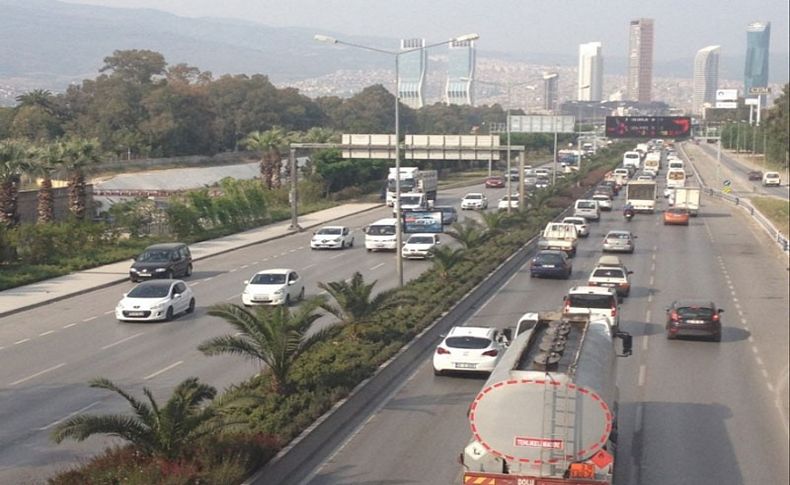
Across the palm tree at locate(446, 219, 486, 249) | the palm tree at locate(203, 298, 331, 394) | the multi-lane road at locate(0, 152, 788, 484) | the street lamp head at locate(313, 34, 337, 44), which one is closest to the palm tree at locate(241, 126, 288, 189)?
the palm tree at locate(446, 219, 486, 249)

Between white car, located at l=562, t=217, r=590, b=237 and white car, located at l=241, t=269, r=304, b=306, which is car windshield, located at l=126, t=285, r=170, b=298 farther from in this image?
white car, located at l=562, t=217, r=590, b=237

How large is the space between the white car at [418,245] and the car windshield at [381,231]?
1898 millimetres

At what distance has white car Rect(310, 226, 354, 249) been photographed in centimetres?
5431

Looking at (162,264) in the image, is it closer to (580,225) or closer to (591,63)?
(591,63)

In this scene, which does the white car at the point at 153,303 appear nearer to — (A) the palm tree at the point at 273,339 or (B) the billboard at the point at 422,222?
(A) the palm tree at the point at 273,339

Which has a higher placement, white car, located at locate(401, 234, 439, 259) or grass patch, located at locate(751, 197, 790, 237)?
grass patch, located at locate(751, 197, 790, 237)

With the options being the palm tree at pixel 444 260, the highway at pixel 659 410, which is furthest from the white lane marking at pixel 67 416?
the palm tree at pixel 444 260

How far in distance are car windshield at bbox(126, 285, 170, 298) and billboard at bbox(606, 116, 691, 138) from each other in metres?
80.7

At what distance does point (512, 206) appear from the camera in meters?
74.2

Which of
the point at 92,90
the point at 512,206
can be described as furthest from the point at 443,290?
the point at 92,90

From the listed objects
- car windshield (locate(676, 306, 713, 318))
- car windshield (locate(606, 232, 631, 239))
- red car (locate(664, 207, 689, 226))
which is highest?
car windshield (locate(676, 306, 713, 318))

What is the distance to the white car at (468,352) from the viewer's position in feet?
76.7

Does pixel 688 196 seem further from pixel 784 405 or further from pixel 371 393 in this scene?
pixel 784 405

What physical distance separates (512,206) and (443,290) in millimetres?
39933
